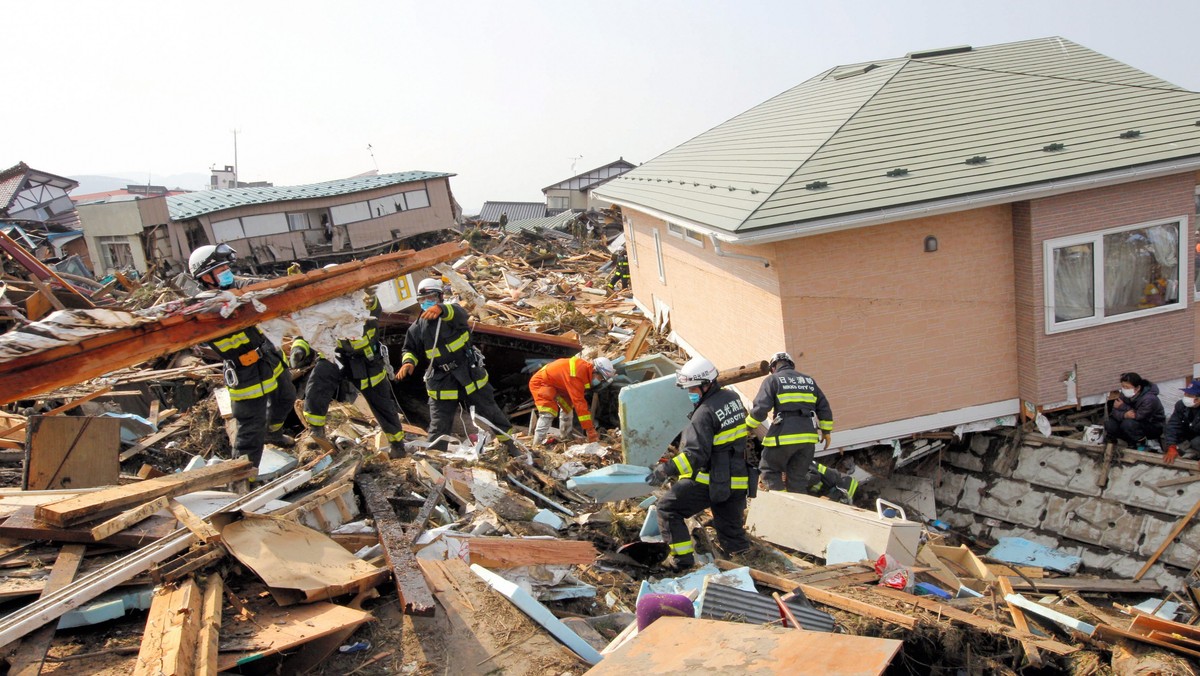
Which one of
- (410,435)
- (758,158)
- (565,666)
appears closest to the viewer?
(565,666)

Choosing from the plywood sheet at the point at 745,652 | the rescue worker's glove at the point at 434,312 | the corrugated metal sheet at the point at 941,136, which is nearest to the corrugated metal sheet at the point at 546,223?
the corrugated metal sheet at the point at 941,136

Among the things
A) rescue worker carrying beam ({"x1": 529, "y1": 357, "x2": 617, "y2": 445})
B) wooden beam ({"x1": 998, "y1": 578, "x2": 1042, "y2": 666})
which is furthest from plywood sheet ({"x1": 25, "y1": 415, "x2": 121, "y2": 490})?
wooden beam ({"x1": 998, "y1": 578, "x2": 1042, "y2": 666})

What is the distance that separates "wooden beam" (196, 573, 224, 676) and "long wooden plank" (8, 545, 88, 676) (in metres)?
0.69

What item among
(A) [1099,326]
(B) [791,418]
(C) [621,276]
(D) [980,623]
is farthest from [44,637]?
(C) [621,276]

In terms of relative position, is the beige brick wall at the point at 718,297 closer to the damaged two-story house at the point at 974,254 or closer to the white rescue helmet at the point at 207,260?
the damaged two-story house at the point at 974,254

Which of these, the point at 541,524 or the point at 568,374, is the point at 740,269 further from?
the point at 541,524

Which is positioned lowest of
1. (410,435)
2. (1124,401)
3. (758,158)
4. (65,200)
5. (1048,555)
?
(1048,555)

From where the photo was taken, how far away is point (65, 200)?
3616cm

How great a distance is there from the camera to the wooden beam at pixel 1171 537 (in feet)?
25.0

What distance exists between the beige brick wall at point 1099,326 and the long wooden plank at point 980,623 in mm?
4563

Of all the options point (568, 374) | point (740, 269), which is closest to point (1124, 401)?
point (740, 269)

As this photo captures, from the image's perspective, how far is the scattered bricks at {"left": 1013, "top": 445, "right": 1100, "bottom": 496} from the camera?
844 centimetres

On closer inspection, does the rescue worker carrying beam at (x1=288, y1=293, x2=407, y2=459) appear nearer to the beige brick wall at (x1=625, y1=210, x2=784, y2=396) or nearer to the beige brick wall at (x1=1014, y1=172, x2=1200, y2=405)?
the beige brick wall at (x1=625, y1=210, x2=784, y2=396)

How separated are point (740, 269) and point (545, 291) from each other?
1096cm
